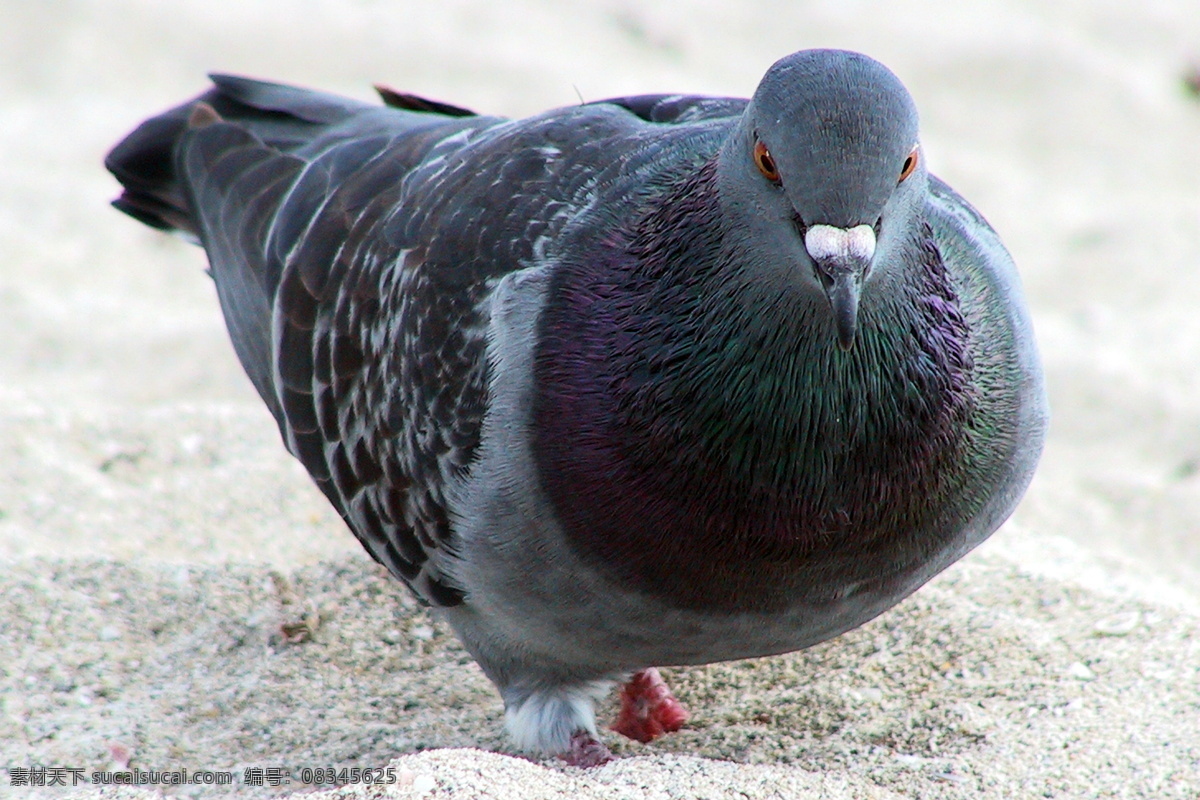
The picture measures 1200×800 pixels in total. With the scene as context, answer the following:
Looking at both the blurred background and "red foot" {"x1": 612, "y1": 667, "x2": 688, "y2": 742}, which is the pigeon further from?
the blurred background

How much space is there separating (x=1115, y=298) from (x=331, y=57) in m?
5.15

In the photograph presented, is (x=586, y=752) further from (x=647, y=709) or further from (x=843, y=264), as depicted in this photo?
(x=843, y=264)

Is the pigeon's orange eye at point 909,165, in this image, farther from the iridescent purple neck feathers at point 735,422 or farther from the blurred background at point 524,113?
the blurred background at point 524,113

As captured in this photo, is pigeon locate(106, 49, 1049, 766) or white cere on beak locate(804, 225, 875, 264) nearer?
white cere on beak locate(804, 225, 875, 264)

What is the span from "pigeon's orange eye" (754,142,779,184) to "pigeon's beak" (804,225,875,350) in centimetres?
19

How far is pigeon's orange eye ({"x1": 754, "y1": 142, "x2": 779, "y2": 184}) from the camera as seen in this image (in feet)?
10.4

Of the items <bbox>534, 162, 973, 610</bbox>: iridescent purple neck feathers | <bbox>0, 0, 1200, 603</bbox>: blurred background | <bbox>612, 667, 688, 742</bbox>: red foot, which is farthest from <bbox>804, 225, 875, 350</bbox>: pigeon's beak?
<bbox>0, 0, 1200, 603</bbox>: blurred background

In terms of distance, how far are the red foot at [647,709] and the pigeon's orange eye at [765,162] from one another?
1.88 meters

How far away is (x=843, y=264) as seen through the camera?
301 cm

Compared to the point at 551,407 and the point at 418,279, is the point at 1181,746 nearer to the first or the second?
the point at 551,407

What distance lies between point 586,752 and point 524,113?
5.22 m

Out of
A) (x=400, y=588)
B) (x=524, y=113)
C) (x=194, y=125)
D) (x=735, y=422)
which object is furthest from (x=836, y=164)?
(x=524, y=113)

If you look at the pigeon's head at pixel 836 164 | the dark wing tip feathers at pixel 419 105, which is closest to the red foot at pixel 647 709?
the pigeon's head at pixel 836 164

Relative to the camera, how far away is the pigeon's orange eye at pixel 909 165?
3.13 meters
